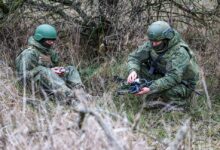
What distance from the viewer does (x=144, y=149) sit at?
150 inches

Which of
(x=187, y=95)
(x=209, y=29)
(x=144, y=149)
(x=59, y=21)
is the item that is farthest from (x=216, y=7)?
(x=144, y=149)

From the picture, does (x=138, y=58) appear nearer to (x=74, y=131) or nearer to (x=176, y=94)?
(x=176, y=94)

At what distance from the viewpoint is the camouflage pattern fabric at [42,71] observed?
660 cm

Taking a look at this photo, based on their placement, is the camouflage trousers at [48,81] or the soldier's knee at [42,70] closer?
the camouflage trousers at [48,81]

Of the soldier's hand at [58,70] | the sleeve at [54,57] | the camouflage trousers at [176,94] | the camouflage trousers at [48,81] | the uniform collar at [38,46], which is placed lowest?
the camouflage trousers at [176,94]

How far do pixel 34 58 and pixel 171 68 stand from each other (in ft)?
5.62

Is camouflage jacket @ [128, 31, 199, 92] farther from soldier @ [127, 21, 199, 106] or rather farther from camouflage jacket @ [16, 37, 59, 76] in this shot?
camouflage jacket @ [16, 37, 59, 76]

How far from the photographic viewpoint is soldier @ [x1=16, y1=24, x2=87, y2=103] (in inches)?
261

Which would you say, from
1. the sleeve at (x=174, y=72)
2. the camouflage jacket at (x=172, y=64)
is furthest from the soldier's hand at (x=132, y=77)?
the sleeve at (x=174, y=72)

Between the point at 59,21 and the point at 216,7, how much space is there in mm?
2381

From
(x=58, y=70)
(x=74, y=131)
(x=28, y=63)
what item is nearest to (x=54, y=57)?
(x=58, y=70)

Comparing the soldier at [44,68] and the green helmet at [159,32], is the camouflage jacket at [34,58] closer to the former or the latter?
the soldier at [44,68]

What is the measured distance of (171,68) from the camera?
20.9 feet

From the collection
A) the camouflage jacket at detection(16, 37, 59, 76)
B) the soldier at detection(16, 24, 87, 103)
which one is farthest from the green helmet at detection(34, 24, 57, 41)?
the camouflage jacket at detection(16, 37, 59, 76)
